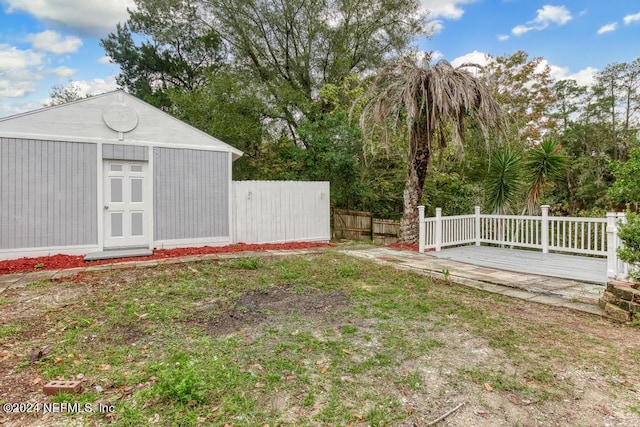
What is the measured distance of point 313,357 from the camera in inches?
103

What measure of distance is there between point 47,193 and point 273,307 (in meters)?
5.41

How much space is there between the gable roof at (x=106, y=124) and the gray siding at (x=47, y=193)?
20cm

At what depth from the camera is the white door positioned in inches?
269

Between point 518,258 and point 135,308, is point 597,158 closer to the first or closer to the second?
point 518,258

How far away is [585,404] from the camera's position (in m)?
2.03

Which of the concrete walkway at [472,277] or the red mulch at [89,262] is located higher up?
the red mulch at [89,262]

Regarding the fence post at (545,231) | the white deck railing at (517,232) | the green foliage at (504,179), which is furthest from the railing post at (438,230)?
the fence post at (545,231)

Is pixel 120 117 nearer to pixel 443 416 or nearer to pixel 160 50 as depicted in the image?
pixel 443 416

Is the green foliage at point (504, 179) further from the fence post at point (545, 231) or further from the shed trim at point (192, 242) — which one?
the shed trim at point (192, 242)

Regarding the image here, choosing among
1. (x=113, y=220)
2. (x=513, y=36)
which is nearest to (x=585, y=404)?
(x=113, y=220)

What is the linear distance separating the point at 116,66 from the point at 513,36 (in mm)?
16144

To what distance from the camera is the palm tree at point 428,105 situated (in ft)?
22.7

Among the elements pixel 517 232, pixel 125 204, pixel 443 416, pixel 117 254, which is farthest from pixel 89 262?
pixel 517 232

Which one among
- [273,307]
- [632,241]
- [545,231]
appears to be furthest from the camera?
[545,231]
